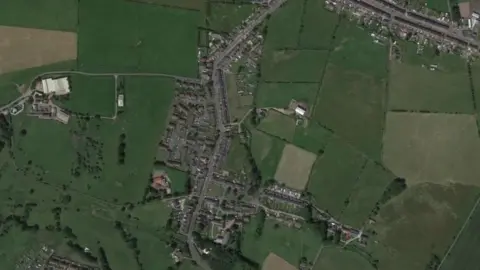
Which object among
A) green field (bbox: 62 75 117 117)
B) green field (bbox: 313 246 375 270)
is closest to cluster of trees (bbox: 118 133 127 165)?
green field (bbox: 62 75 117 117)

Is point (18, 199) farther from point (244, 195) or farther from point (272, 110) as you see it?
point (272, 110)

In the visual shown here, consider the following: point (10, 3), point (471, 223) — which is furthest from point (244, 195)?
point (10, 3)

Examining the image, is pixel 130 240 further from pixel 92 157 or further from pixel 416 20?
pixel 416 20

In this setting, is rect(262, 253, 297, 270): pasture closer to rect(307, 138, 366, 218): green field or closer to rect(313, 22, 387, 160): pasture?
rect(307, 138, 366, 218): green field

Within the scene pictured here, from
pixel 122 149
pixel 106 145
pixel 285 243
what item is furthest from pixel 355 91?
pixel 106 145

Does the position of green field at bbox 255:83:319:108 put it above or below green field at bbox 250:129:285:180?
above
